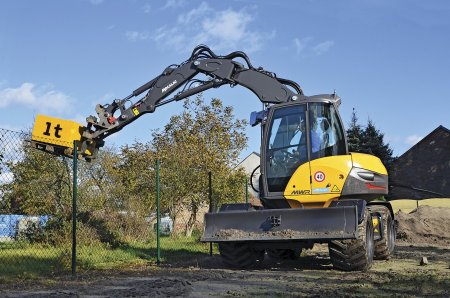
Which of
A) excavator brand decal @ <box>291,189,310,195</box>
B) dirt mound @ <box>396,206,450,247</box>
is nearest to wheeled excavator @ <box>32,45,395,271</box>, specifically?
excavator brand decal @ <box>291,189,310,195</box>

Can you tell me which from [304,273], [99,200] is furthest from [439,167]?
[304,273]

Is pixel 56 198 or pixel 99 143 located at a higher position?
pixel 99 143

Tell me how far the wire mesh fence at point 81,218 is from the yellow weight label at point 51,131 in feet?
1.11

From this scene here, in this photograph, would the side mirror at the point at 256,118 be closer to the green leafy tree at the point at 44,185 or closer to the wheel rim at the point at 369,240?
the wheel rim at the point at 369,240

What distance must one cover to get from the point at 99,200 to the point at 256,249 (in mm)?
7263

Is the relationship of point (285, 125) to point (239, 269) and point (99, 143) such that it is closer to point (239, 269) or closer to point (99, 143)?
point (239, 269)

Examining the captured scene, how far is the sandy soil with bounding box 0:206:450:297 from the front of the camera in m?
7.00

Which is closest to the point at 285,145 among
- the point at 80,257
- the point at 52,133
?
the point at 52,133

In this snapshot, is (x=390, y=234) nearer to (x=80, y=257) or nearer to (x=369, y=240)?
(x=369, y=240)

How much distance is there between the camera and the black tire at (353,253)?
938 centimetres

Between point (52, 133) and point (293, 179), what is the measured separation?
499cm

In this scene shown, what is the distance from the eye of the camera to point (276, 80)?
38.0ft

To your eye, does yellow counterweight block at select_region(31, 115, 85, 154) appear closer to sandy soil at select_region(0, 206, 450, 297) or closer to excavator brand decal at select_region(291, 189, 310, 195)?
sandy soil at select_region(0, 206, 450, 297)

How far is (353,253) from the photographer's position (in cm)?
943
